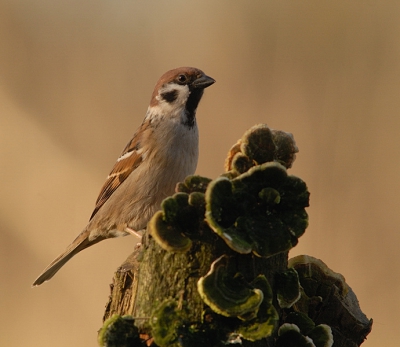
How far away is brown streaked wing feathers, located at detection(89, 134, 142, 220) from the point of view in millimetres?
3584

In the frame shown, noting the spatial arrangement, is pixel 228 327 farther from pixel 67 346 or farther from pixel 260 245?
pixel 67 346

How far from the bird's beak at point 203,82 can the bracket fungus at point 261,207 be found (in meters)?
2.19

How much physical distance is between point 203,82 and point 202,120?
2.60 ft

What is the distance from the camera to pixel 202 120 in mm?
4324

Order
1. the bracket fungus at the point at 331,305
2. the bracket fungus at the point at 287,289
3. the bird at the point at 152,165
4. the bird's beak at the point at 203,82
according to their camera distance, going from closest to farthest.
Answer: the bracket fungus at the point at 287,289 < the bracket fungus at the point at 331,305 < the bird at the point at 152,165 < the bird's beak at the point at 203,82

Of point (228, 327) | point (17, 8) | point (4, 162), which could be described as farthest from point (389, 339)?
point (17, 8)

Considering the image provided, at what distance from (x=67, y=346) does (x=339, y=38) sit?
2767 mm

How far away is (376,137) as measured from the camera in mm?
3920

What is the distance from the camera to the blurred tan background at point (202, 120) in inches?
146

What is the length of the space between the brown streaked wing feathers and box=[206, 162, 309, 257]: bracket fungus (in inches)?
85.6

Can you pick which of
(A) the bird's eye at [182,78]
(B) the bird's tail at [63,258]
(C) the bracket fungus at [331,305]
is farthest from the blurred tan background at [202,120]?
(C) the bracket fungus at [331,305]

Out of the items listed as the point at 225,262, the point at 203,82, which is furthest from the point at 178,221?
the point at 203,82

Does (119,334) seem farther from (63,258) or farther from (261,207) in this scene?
(63,258)

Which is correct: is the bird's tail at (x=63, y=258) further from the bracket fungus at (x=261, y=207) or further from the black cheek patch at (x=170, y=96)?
the bracket fungus at (x=261, y=207)
